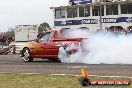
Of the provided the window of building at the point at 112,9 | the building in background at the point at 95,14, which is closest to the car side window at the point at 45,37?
the building in background at the point at 95,14

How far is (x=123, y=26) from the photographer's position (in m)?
58.8

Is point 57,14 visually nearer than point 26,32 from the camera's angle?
No

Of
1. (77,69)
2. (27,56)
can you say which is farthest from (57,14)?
(77,69)

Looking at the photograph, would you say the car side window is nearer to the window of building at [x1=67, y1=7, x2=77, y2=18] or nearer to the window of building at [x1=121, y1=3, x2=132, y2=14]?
the window of building at [x1=121, y1=3, x2=132, y2=14]

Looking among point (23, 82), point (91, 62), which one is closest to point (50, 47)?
point (91, 62)

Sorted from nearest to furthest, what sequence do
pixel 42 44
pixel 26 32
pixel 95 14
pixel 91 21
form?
pixel 42 44 → pixel 26 32 → pixel 91 21 → pixel 95 14

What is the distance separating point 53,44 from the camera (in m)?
21.3

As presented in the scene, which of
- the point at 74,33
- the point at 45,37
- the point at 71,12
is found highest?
the point at 71,12

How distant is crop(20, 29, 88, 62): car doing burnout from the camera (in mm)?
20688

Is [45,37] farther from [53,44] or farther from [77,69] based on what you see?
[77,69]

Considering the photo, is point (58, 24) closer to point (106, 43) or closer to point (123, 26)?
point (123, 26)

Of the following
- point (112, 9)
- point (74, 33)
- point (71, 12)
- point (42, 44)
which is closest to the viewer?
point (74, 33)

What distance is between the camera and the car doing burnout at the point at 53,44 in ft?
67.9

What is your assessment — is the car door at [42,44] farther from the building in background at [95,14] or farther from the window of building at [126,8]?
the window of building at [126,8]
